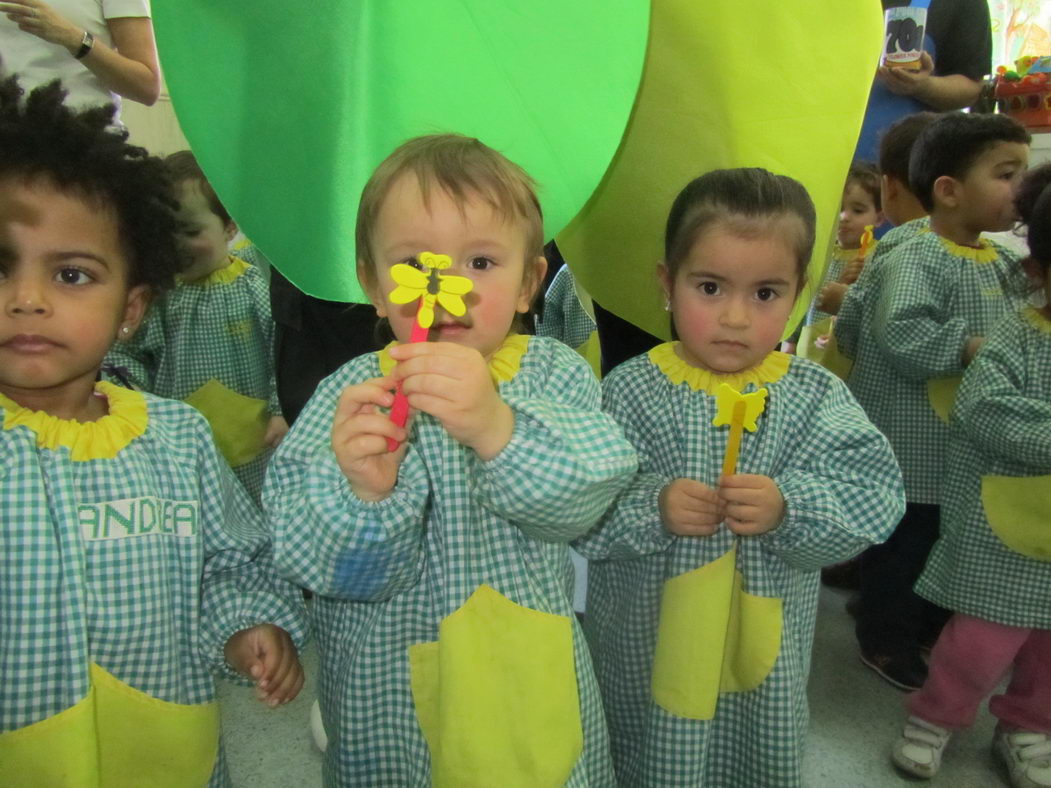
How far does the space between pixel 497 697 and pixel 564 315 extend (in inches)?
49.1

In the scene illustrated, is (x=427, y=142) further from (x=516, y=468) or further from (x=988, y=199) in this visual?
(x=988, y=199)

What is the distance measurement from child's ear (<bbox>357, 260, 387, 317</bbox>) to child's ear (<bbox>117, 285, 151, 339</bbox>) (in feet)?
0.70

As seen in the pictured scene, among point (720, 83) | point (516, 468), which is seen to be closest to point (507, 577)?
point (516, 468)

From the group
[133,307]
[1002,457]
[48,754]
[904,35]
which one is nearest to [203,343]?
[133,307]

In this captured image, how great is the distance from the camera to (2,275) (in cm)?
70

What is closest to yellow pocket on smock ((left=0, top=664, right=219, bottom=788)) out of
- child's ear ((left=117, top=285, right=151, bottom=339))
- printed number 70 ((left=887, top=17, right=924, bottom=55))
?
child's ear ((left=117, top=285, right=151, bottom=339))

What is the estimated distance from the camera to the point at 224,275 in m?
1.73

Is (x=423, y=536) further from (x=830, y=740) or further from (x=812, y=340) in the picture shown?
(x=812, y=340)

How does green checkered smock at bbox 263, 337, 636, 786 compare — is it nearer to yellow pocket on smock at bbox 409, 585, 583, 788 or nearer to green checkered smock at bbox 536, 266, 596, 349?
yellow pocket on smock at bbox 409, 585, 583, 788

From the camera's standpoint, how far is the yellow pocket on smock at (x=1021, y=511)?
46.8 inches

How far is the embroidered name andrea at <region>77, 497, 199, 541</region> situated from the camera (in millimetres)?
695

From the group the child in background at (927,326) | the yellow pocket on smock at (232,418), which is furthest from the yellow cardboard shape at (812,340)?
the yellow pocket on smock at (232,418)

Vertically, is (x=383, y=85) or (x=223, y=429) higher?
(x=383, y=85)

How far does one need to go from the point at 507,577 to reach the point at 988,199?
1260 millimetres
